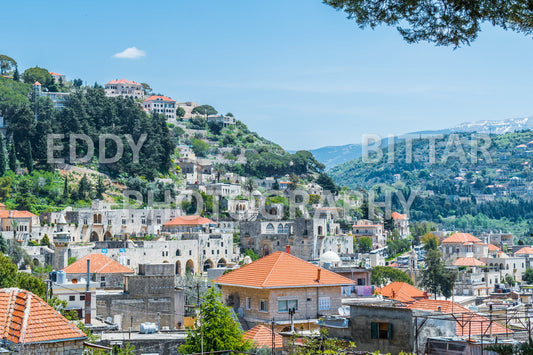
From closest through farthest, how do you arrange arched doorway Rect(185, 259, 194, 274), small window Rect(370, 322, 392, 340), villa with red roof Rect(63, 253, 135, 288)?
small window Rect(370, 322, 392, 340), villa with red roof Rect(63, 253, 135, 288), arched doorway Rect(185, 259, 194, 274)

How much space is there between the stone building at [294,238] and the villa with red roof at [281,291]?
184ft

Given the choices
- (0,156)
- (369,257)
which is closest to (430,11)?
(369,257)

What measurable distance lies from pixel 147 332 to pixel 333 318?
179 inches

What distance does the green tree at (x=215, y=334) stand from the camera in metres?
16.0

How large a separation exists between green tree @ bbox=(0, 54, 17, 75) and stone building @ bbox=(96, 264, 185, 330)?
120314 mm

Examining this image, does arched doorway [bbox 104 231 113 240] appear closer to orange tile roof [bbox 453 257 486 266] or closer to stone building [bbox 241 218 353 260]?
stone building [bbox 241 218 353 260]

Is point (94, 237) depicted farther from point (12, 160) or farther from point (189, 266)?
point (12, 160)

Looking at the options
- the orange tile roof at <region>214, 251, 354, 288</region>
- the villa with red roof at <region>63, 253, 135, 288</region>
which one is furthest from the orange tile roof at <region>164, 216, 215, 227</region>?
the orange tile roof at <region>214, 251, 354, 288</region>

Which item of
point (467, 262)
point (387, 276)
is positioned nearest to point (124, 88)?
point (467, 262)

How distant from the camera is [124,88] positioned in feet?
496

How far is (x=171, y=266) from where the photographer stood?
1379 inches

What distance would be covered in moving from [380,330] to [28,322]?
7060 mm

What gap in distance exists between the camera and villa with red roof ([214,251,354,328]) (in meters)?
20.9

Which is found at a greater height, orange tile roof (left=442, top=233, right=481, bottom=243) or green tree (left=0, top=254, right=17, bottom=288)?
green tree (left=0, top=254, right=17, bottom=288)
